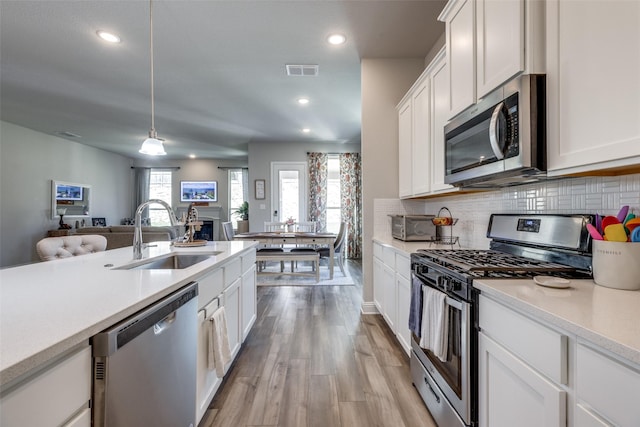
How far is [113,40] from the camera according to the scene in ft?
9.21

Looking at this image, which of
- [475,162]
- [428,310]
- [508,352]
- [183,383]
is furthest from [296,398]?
[475,162]

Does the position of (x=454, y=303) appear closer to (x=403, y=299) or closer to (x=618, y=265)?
(x=618, y=265)

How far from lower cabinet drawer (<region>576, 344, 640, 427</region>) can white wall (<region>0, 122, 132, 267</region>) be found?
291 inches

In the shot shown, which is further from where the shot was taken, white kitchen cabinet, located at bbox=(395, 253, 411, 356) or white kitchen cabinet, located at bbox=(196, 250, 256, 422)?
white kitchen cabinet, located at bbox=(395, 253, 411, 356)

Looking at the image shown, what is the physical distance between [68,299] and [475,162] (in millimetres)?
1843

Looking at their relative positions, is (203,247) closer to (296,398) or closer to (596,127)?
(296,398)

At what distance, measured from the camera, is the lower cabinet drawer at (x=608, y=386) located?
0.58m

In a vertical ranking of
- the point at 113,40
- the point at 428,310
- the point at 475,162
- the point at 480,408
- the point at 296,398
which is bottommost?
the point at 296,398

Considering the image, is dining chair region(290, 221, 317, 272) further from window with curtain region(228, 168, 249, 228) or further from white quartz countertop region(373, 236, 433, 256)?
window with curtain region(228, 168, 249, 228)

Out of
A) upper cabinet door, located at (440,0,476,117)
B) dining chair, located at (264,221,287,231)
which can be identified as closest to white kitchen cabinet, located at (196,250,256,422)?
upper cabinet door, located at (440,0,476,117)

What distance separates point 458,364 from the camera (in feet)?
4.08

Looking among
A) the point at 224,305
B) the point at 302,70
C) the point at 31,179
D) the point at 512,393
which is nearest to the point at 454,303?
the point at 512,393

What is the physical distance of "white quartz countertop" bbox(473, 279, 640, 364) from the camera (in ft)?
2.02

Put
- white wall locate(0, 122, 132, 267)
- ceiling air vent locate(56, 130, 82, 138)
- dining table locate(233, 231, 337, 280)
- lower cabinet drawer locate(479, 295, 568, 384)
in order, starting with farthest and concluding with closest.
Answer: ceiling air vent locate(56, 130, 82, 138) → white wall locate(0, 122, 132, 267) → dining table locate(233, 231, 337, 280) → lower cabinet drawer locate(479, 295, 568, 384)
